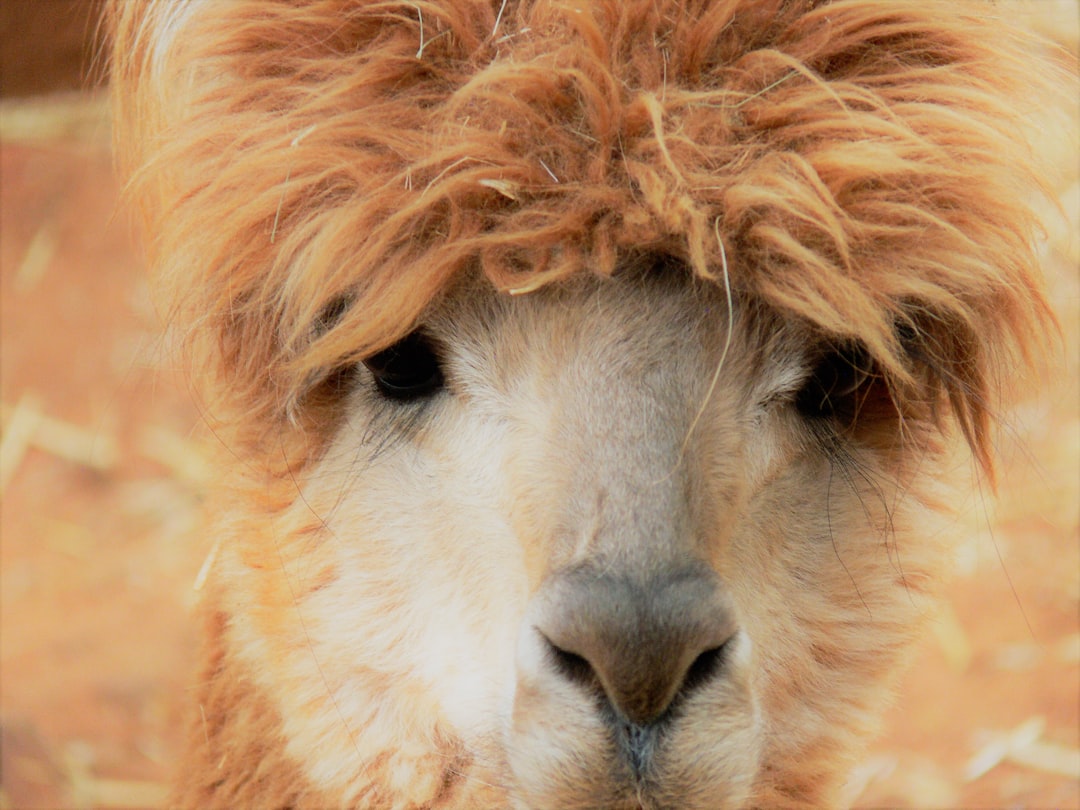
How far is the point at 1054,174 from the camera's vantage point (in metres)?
2.47

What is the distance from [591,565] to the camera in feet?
6.09

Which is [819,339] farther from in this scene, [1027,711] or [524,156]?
[1027,711]

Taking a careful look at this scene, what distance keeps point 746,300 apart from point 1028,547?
3.86 meters

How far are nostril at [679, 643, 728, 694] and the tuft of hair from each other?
559 mm

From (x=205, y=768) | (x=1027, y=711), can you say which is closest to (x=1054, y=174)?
(x=205, y=768)

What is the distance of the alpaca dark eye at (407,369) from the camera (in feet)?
7.43

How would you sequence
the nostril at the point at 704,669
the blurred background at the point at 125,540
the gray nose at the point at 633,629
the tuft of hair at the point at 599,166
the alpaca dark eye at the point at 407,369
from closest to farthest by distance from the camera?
the gray nose at the point at 633,629, the nostril at the point at 704,669, the tuft of hair at the point at 599,166, the alpaca dark eye at the point at 407,369, the blurred background at the point at 125,540

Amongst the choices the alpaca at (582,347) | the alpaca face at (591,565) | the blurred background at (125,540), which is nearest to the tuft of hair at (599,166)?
the alpaca at (582,347)

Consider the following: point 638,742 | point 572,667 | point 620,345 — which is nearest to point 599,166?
point 620,345

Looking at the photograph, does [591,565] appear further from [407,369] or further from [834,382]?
[834,382]

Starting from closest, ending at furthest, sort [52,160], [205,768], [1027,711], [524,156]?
[524,156] < [205,768] < [1027,711] < [52,160]

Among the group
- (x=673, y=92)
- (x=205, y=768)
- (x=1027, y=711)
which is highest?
(x=673, y=92)

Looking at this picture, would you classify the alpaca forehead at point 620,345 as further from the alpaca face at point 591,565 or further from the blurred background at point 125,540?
the blurred background at point 125,540

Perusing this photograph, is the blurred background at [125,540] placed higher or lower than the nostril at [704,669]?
lower
